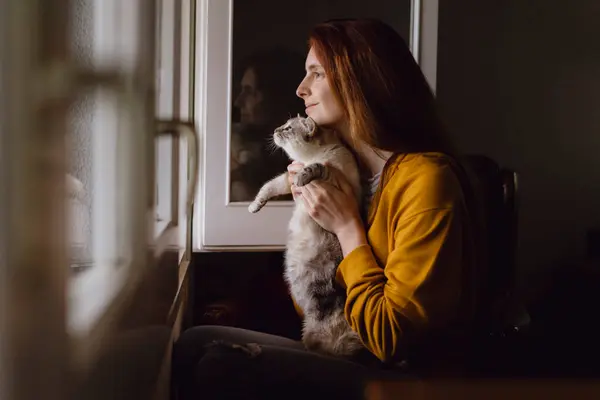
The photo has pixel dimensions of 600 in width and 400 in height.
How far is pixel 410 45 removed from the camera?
72cm

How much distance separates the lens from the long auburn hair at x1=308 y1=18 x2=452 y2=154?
0.67 metres

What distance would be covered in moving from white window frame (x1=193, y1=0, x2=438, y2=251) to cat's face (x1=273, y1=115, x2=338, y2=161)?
0.06 metres

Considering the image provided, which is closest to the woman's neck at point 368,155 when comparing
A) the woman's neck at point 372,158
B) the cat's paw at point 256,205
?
the woman's neck at point 372,158

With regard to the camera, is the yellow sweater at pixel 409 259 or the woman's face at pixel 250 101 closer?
the yellow sweater at pixel 409 259

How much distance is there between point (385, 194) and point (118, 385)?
1.19ft

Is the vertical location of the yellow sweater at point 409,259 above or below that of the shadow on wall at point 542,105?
below

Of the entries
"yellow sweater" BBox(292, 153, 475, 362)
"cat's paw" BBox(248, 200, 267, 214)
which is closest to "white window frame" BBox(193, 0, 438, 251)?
"cat's paw" BBox(248, 200, 267, 214)

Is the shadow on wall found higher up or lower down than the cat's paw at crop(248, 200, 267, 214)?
higher up

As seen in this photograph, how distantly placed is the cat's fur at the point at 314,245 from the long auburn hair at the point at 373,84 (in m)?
0.04

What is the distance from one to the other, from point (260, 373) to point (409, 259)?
19 centimetres

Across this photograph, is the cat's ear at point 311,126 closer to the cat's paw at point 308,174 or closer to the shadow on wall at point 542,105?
the cat's paw at point 308,174

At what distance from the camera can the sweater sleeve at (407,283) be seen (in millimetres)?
618

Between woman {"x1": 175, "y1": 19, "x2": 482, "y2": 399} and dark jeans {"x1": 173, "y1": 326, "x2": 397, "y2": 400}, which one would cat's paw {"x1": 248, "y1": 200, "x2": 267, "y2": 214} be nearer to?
woman {"x1": 175, "y1": 19, "x2": 482, "y2": 399}

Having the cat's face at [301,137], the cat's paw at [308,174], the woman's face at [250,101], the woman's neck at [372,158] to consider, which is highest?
the woman's face at [250,101]
